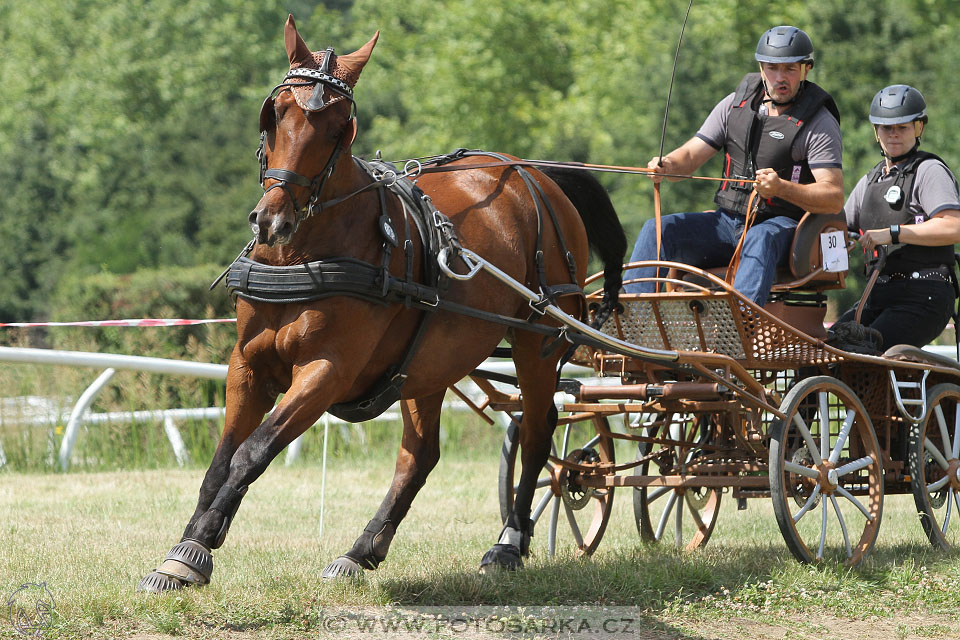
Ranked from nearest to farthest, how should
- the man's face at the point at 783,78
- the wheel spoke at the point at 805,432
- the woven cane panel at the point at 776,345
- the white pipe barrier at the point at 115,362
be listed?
the woven cane panel at the point at 776,345 → the wheel spoke at the point at 805,432 → the man's face at the point at 783,78 → the white pipe barrier at the point at 115,362

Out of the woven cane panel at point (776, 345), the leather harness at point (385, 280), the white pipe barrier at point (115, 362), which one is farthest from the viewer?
the white pipe barrier at point (115, 362)

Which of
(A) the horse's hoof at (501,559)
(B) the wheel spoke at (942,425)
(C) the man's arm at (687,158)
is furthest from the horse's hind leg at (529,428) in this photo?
(B) the wheel spoke at (942,425)

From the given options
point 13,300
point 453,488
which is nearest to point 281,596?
point 453,488

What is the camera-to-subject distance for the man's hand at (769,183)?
210 inches

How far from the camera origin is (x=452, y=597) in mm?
4633

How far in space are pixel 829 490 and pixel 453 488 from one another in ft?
12.0

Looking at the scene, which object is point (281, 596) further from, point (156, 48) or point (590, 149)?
point (156, 48)

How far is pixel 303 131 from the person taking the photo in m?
4.11

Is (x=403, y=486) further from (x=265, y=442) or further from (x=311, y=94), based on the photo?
(x=311, y=94)

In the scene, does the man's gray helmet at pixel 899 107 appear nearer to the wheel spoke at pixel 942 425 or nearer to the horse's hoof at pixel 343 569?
the wheel spoke at pixel 942 425

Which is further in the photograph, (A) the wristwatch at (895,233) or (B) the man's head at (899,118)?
(B) the man's head at (899,118)

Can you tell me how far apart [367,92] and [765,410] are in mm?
28886

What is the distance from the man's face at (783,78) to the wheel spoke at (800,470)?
1.80 meters

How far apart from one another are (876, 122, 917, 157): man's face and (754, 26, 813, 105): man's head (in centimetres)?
82
